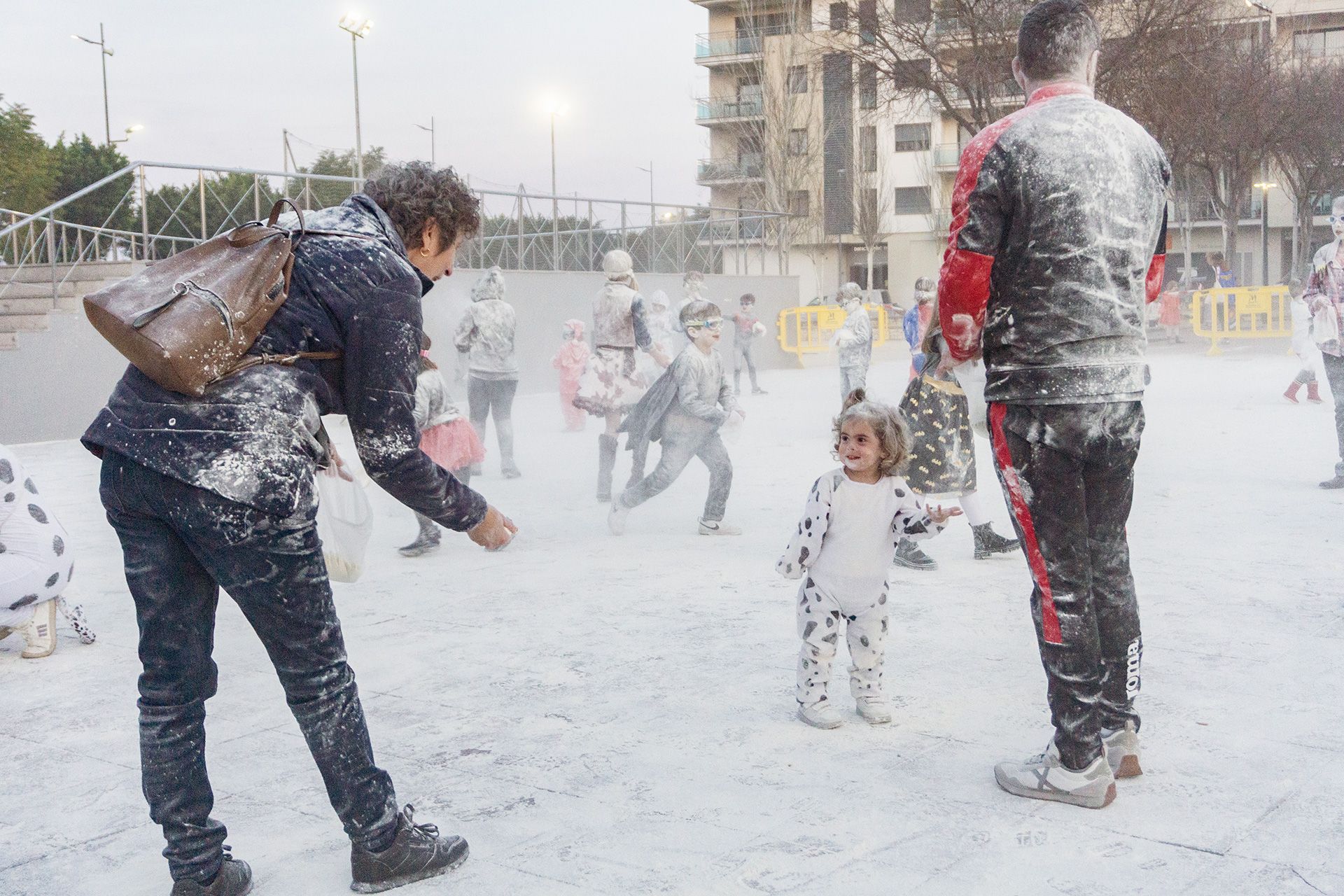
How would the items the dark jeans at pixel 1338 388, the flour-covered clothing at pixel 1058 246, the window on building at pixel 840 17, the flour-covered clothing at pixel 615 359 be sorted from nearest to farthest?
the flour-covered clothing at pixel 1058 246 < the dark jeans at pixel 1338 388 < the flour-covered clothing at pixel 615 359 < the window on building at pixel 840 17

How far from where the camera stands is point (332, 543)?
13.6 feet

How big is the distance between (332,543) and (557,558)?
3017 millimetres

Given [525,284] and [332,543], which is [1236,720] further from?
[525,284]

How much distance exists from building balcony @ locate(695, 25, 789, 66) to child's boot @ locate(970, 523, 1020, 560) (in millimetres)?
45126

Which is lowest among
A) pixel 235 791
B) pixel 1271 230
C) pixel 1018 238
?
pixel 235 791

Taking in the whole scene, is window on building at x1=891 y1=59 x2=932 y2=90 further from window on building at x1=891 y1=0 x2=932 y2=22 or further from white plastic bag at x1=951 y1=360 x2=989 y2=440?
white plastic bag at x1=951 y1=360 x2=989 y2=440

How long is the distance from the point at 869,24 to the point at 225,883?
19451mm

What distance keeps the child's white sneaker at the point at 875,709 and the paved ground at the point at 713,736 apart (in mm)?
44

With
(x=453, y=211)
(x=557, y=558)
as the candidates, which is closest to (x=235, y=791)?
(x=453, y=211)

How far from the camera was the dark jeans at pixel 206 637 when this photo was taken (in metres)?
2.73

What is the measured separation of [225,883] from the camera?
298 cm

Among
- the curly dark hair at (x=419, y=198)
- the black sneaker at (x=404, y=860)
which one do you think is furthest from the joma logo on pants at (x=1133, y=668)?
the curly dark hair at (x=419, y=198)

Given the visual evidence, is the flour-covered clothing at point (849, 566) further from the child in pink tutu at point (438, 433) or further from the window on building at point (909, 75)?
the window on building at point (909, 75)

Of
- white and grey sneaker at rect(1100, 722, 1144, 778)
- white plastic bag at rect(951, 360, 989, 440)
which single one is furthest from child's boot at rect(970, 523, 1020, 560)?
white and grey sneaker at rect(1100, 722, 1144, 778)
